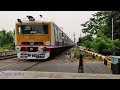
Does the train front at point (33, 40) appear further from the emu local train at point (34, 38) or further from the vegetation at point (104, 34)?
the vegetation at point (104, 34)

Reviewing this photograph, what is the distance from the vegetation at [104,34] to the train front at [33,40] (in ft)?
15.1

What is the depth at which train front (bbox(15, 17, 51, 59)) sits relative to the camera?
20828mm

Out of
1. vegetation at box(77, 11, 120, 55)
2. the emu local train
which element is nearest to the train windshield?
the emu local train

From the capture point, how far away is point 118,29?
56.5 metres

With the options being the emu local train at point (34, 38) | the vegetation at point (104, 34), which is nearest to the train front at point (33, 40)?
the emu local train at point (34, 38)

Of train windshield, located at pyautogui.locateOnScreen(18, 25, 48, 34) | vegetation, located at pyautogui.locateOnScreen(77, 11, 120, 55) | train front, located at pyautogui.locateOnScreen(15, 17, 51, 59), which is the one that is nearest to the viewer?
train front, located at pyautogui.locateOnScreen(15, 17, 51, 59)

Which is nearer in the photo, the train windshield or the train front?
the train front

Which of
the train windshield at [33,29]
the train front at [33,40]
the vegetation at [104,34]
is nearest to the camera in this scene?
the train front at [33,40]

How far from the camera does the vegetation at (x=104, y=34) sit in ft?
87.0

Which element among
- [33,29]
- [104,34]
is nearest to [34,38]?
[33,29]

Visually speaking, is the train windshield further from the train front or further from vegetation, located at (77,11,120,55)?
vegetation, located at (77,11,120,55)
